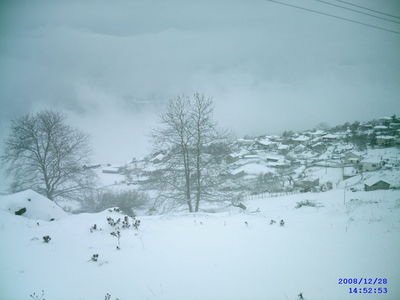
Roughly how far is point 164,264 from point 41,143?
1439cm

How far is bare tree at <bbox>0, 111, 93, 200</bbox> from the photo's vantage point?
12102mm

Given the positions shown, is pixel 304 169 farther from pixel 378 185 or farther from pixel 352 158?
pixel 378 185

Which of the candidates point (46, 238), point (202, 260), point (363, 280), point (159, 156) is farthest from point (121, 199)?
point (363, 280)

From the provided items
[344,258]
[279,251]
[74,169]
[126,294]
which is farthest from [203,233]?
[74,169]

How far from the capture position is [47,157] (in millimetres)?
12844

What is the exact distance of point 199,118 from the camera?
33.3 ft

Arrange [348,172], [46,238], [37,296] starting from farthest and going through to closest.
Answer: [348,172] < [46,238] < [37,296]

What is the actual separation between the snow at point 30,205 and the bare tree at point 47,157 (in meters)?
5.30

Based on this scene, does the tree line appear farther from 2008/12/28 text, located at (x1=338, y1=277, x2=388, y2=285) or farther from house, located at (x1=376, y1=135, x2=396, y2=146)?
house, located at (x1=376, y1=135, x2=396, y2=146)

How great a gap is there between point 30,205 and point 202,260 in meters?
8.16

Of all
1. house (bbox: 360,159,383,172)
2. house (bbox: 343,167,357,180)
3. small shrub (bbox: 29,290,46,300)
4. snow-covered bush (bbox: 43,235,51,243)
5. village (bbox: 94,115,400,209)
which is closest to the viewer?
small shrub (bbox: 29,290,46,300)

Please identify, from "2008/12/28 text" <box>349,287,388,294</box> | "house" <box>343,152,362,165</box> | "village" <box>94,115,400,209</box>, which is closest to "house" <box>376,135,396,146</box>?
"village" <box>94,115,400,209</box>

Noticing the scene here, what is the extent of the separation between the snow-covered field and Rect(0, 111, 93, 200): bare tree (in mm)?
9466

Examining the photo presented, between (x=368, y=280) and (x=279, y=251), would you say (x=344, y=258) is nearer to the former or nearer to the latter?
(x=368, y=280)
